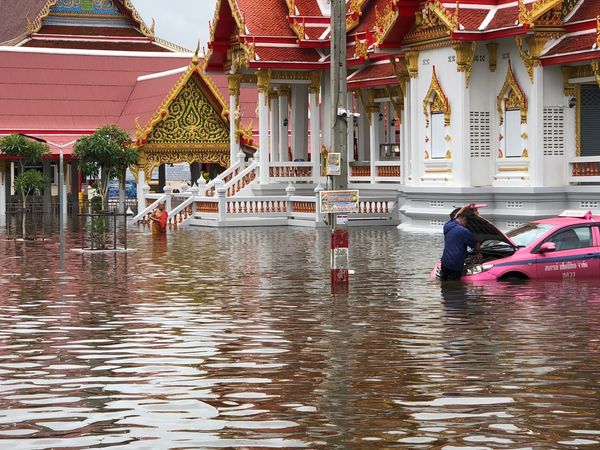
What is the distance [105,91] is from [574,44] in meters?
35.2

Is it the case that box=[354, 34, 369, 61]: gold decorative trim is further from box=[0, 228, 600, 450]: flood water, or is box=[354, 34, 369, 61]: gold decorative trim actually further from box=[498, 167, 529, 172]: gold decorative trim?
box=[0, 228, 600, 450]: flood water

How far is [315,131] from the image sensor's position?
45.2m

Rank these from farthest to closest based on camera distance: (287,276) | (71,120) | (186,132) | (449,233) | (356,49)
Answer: (71,120) → (186,132) → (356,49) → (287,276) → (449,233)

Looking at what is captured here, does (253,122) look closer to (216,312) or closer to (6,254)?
(6,254)

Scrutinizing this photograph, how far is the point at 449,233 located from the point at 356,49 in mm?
24136

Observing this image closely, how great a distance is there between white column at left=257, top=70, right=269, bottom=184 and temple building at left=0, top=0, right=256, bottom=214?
3.54 meters

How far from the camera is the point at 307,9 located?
4509 centimetres

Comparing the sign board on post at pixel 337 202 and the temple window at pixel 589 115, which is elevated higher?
the temple window at pixel 589 115

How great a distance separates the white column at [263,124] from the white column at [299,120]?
2.05m

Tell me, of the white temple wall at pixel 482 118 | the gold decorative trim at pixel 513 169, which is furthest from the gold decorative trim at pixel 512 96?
the gold decorative trim at pixel 513 169

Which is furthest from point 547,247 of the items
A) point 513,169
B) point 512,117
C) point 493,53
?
point 493,53

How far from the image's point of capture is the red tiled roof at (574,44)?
3130 centimetres

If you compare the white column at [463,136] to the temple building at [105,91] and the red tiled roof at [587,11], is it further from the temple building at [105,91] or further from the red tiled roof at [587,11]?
the temple building at [105,91]

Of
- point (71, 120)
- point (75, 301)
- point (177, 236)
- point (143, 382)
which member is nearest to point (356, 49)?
point (177, 236)
